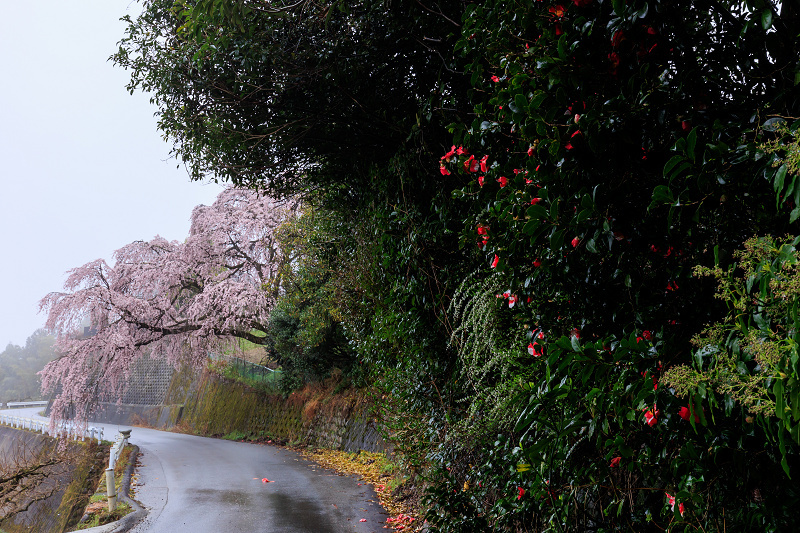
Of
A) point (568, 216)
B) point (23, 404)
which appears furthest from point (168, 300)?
point (23, 404)

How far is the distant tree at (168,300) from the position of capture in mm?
14719

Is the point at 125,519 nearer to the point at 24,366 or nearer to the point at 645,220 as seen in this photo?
the point at 645,220

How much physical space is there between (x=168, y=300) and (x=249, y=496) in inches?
349

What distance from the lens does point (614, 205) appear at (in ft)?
6.95

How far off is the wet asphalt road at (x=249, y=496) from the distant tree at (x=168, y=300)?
123 inches

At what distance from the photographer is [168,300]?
15836 millimetres

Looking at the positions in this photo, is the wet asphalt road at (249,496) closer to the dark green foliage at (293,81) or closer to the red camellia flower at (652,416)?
the dark green foliage at (293,81)

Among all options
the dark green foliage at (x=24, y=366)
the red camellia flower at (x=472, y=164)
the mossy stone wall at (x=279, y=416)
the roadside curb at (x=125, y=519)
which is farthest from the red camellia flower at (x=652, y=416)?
the dark green foliage at (x=24, y=366)

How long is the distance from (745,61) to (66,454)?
17.8 m

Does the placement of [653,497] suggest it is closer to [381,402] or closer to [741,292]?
[741,292]

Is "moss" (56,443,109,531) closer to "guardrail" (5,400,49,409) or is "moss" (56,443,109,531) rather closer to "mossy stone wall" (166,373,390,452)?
"mossy stone wall" (166,373,390,452)

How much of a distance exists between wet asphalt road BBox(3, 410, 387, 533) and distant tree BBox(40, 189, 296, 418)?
3.12 meters

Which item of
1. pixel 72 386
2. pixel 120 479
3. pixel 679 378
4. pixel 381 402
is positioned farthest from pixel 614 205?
pixel 72 386

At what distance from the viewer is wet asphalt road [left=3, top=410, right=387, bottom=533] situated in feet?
22.6
